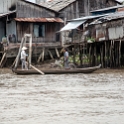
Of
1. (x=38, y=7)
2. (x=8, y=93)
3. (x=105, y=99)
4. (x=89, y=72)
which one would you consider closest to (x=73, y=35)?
(x=38, y=7)

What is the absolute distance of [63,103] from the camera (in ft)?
39.2

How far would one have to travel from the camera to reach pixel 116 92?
46.6 ft

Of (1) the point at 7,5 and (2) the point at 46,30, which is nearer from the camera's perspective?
(2) the point at 46,30

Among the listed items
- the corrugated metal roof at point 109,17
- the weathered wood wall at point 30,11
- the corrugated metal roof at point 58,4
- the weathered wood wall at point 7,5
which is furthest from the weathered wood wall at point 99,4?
the corrugated metal roof at point 109,17

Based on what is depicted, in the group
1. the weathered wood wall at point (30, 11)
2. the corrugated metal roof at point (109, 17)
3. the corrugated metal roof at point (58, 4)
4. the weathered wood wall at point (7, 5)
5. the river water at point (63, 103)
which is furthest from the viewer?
the corrugated metal roof at point (58, 4)

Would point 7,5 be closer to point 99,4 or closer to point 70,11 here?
point 70,11

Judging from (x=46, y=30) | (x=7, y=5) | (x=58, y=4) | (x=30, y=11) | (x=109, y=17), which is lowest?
(x=46, y=30)

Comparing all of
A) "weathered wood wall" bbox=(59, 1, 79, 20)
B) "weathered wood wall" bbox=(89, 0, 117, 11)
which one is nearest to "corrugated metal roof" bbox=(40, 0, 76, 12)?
"weathered wood wall" bbox=(59, 1, 79, 20)

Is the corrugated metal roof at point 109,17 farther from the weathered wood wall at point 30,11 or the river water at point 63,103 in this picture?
the river water at point 63,103

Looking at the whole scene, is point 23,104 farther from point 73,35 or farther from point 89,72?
point 73,35

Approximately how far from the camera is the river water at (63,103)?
976cm

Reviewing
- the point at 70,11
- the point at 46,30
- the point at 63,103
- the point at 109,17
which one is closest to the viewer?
the point at 63,103

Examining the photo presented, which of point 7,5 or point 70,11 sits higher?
point 7,5

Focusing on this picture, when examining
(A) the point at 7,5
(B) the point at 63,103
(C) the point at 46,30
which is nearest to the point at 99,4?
(C) the point at 46,30
